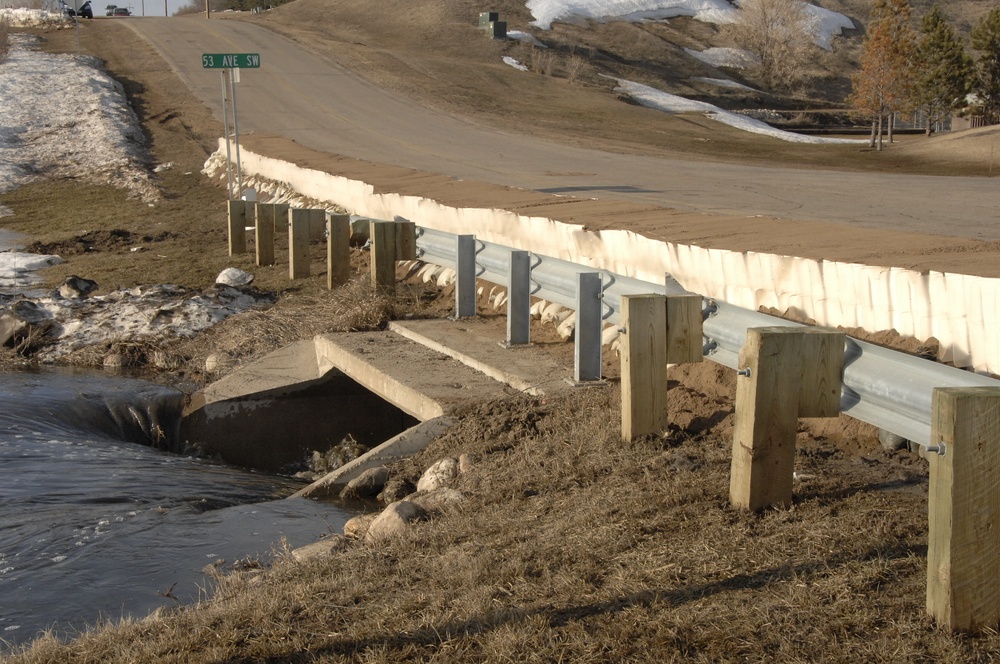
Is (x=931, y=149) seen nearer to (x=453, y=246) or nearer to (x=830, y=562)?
(x=453, y=246)

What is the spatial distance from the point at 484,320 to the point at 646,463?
4.97 m

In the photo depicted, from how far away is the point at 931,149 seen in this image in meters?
35.4

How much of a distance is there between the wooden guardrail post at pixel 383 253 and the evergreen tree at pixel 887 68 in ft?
113

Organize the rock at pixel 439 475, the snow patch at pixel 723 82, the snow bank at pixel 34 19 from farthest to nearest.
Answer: the snow patch at pixel 723 82 < the snow bank at pixel 34 19 < the rock at pixel 439 475

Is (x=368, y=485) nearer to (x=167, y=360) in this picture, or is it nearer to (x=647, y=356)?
(x=647, y=356)

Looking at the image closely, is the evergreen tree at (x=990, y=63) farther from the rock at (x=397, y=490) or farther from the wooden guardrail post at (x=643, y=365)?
the wooden guardrail post at (x=643, y=365)

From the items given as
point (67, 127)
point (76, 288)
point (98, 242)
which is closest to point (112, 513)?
point (76, 288)

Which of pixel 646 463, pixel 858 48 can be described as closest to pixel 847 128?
pixel 858 48

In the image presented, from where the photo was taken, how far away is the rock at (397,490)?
7215 mm

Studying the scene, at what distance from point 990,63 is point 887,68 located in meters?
8.81

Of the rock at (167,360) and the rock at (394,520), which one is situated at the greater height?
the rock at (394,520)

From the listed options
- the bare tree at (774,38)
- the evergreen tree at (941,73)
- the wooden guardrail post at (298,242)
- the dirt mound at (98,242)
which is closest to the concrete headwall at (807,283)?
the wooden guardrail post at (298,242)

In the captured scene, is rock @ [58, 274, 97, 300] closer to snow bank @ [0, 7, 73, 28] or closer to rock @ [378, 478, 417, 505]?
rock @ [378, 478, 417, 505]

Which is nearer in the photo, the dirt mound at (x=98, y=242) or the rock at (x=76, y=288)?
the rock at (x=76, y=288)
